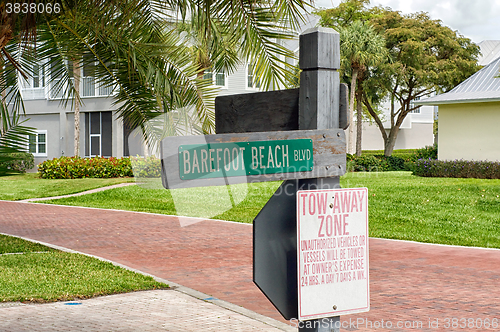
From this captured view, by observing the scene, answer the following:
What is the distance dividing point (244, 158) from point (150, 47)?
18.5 feet

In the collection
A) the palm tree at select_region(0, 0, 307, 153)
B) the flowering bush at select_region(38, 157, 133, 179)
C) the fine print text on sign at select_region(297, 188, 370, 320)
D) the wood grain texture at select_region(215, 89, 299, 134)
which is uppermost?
the palm tree at select_region(0, 0, 307, 153)

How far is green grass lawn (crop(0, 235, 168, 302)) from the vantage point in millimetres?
6980

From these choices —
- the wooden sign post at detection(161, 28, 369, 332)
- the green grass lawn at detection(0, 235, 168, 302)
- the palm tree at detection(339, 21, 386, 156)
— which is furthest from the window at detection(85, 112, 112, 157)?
the wooden sign post at detection(161, 28, 369, 332)

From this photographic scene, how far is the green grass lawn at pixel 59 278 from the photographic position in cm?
698

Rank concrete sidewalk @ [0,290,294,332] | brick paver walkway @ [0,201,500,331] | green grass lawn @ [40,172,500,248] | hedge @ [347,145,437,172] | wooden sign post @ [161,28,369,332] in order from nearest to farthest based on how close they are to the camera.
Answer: wooden sign post @ [161,28,369,332] < concrete sidewalk @ [0,290,294,332] < brick paver walkway @ [0,201,500,331] < green grass lawn @ [40,172,500,248] < hedge @ [347,145,437,172]

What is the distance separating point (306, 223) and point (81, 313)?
14.0 feet

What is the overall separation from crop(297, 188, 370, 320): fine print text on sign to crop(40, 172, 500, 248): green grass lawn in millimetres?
6598

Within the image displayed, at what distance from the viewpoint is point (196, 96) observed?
27.7ft

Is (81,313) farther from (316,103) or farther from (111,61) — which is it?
(316,103)

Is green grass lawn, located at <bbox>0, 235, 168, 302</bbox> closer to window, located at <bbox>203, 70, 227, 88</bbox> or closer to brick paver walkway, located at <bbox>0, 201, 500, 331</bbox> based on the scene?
brick paver walkway, located at <bbox>0, 201, 500, 331</bbox>

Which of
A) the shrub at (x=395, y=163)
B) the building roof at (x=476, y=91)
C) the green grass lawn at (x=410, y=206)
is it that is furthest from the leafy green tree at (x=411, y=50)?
the green grass lawn at (x=410, y=206)

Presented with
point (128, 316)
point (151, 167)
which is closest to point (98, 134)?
point (151, 167)

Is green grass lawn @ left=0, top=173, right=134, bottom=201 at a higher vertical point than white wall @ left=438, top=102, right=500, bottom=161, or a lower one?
lower

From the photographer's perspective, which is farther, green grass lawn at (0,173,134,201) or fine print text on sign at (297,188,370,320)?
green grass lawn at (0,173,134,201)
